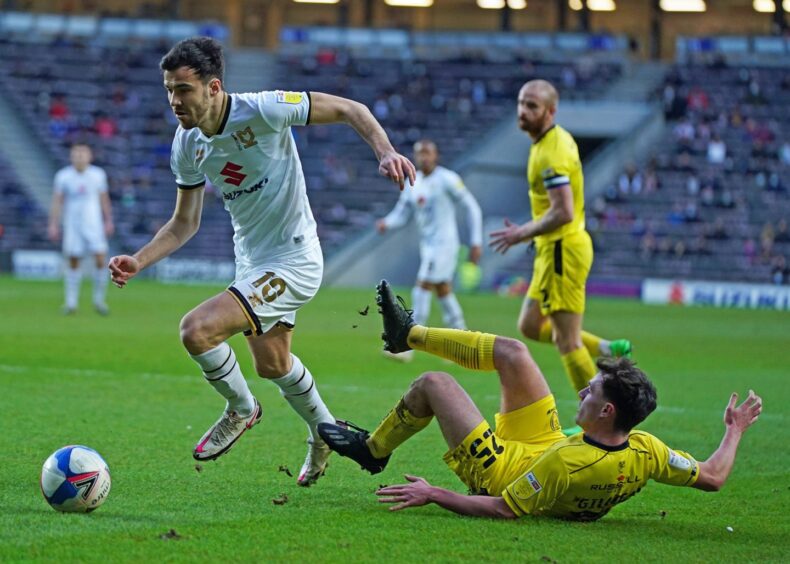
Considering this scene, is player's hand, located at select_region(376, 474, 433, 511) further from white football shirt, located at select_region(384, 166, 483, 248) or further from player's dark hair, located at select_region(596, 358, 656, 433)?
white football shirt, located at select_region(384, 166, 483, 248)

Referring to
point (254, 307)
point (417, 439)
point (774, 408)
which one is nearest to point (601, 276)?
point (774, 408)

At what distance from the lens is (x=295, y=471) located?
23.6 ft

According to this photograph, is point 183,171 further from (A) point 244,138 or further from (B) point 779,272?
(B) point 779,272

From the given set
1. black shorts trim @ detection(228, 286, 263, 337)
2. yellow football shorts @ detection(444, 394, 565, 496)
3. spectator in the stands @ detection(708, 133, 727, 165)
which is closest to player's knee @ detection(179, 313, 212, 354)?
black shorts trim @ detection(228, 286, 263, 337)

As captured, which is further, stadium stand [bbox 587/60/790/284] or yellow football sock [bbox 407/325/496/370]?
stadium stand [bbox 587/60/790/284]

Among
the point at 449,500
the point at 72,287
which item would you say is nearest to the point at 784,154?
the point at 72,287

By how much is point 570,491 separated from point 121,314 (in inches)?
597

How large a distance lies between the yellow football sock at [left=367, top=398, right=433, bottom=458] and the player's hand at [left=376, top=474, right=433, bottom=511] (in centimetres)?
45

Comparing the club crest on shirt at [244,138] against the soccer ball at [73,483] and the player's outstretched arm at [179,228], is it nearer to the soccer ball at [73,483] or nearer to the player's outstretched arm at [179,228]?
the player's outstretched arm at [179,228]

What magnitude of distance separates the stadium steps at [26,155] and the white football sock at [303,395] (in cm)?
3214

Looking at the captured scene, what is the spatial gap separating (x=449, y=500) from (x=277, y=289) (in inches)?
66.6

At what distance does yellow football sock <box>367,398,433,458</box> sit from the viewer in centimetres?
610

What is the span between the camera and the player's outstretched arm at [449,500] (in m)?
5.57

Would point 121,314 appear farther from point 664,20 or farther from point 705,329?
point 664,20
